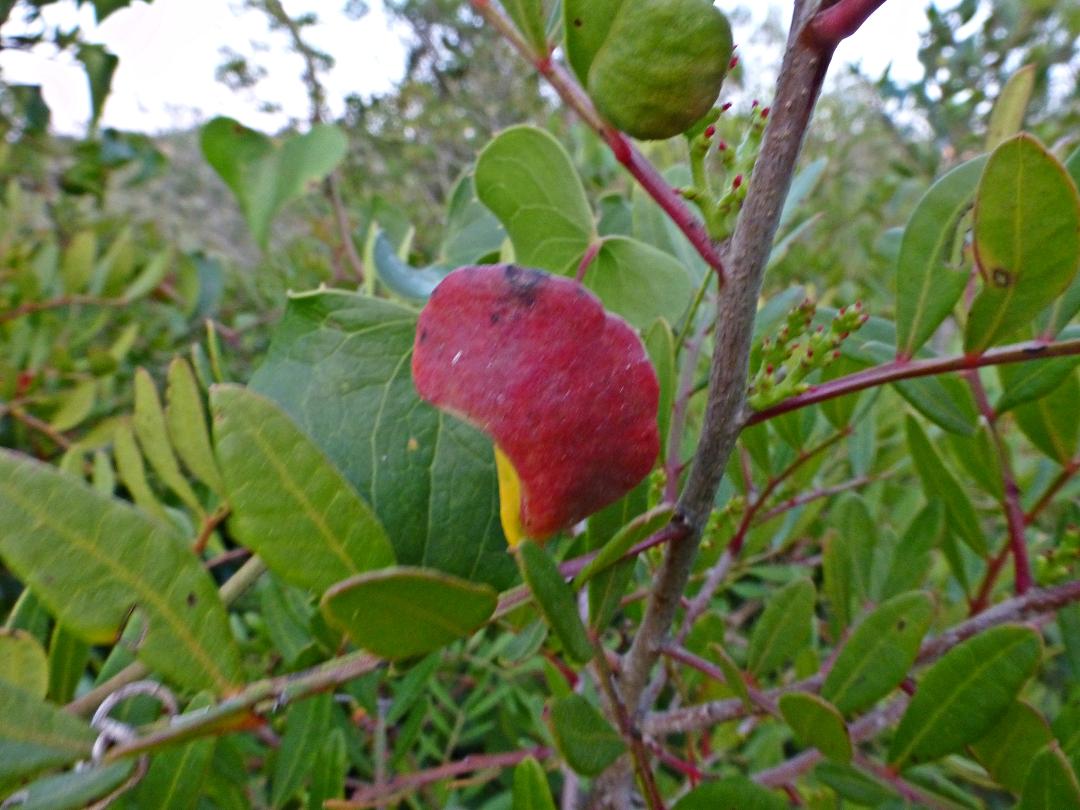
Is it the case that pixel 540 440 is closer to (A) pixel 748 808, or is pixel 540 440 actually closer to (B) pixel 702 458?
(B) pixel 702 458

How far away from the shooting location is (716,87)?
0.26m

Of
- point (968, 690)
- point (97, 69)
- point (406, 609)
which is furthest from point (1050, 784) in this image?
point (97, 69)

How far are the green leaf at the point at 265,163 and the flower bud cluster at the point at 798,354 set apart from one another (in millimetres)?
586

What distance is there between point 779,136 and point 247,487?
20cm

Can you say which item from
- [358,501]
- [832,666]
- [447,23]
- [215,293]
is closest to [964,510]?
[832,666]

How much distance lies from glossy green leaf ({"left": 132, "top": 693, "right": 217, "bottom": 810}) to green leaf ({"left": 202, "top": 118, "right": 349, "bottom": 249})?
587 mm

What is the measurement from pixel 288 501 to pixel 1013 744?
14.9 inches

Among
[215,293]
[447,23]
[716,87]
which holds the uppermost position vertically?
[447,23]

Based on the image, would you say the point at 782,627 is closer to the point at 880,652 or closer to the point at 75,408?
the point at 880,652

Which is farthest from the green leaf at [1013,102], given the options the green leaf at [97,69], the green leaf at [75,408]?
the green leaf at [97,69]

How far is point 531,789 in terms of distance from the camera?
1.13ft

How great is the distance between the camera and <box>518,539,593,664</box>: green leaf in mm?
242

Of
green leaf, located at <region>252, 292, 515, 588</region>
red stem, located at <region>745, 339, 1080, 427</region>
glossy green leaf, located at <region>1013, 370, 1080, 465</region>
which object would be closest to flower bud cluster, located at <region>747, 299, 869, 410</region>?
red stem, located at <region>745, 339, 1080, 427</region>

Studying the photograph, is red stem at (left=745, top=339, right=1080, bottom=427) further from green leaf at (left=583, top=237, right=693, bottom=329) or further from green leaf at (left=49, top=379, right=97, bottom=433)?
green leaf at (left=49, top=379, right=97, bottom=433)
